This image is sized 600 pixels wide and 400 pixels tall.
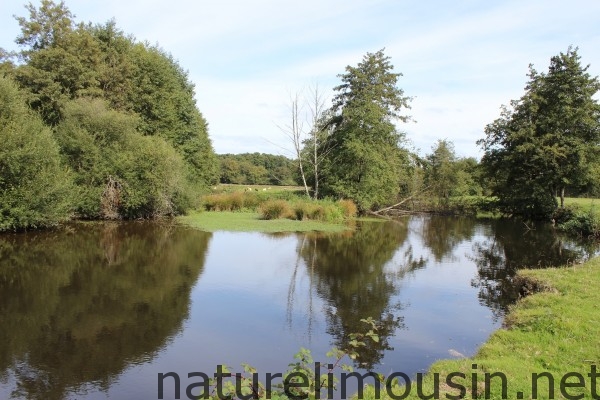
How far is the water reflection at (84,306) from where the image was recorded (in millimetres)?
6922

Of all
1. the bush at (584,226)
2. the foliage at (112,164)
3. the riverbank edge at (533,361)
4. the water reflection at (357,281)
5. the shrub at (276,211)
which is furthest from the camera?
the shrub at (276,211)

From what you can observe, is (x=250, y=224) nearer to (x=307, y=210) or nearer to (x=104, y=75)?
(x=307, y=210)

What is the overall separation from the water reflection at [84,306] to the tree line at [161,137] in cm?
505

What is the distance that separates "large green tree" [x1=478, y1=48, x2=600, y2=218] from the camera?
1255 inches

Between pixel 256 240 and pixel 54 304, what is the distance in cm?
1138

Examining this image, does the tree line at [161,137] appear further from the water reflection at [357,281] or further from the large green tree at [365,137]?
the water reflection at [357,281]

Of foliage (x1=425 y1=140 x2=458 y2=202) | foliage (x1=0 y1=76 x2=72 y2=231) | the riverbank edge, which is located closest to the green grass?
foliage (x1=0 y1=76 x2=72 y2=231)

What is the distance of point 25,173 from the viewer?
20172 mm

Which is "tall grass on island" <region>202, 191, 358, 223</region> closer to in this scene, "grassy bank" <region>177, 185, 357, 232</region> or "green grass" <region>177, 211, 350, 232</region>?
"grassy bank" <region>177, 185, 357, 232</region>

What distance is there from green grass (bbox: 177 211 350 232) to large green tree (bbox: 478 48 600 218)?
53.4 feet

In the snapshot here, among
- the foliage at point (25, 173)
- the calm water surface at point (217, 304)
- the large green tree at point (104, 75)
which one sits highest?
the large green tree at point (104, 75)

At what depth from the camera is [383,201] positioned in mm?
38562

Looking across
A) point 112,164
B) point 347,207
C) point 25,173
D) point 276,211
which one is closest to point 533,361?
point 25,173

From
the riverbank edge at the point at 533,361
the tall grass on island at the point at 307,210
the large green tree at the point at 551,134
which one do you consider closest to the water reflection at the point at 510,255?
the riverbank edge at the point at 533,361
